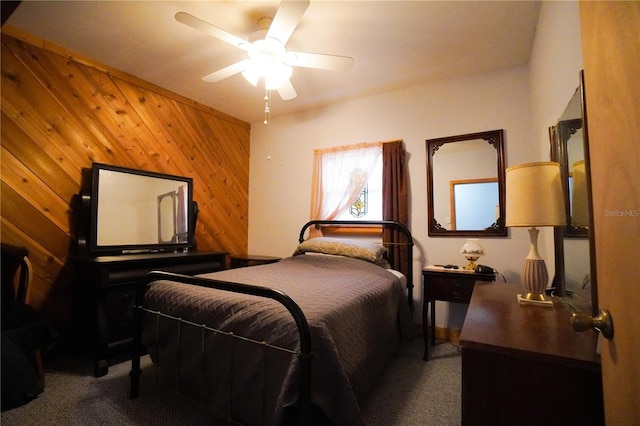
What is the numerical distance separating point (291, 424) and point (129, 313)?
5.84 feet

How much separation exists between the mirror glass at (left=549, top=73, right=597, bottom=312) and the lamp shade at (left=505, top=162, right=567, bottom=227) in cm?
6

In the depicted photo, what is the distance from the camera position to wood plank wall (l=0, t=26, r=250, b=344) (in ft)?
6.97

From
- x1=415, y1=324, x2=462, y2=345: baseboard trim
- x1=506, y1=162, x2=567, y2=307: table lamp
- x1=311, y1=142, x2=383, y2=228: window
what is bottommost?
x1=415, y1=324, x2=462, y2=345: baseboard trim

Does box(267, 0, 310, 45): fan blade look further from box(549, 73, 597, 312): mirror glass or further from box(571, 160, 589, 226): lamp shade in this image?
box(571, 160, 589, 226): lamp shade

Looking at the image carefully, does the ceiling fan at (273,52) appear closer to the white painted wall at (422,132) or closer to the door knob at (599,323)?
the white painted wall at (422,132)

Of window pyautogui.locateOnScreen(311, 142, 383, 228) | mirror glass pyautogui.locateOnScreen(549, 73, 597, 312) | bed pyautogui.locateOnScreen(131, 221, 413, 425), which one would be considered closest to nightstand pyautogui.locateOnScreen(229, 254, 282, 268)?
window pyautogui.locateOnScreen(311, 142, 383, 228)

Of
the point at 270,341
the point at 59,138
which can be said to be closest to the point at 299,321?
the point at 270,341

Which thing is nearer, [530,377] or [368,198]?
[530,377]

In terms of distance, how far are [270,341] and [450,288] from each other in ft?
5.34

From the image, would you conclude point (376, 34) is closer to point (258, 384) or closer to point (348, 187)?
point (348, 187)

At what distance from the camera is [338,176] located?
3.30 meters

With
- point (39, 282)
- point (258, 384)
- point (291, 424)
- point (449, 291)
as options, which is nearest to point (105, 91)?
point (39, 282)

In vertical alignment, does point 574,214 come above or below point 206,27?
below

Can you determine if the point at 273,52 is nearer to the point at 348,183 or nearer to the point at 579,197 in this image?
the point at 348,183
